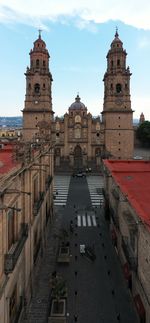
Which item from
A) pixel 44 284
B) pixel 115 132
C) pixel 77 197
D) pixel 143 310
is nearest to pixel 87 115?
pixel 115 132

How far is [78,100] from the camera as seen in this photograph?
74875 millimetres

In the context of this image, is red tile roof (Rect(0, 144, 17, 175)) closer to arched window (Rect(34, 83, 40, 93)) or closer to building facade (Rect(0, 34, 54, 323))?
building facade (Rect(0, 34, 54, 323))

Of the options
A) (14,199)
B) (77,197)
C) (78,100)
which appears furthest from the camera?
(78,100)

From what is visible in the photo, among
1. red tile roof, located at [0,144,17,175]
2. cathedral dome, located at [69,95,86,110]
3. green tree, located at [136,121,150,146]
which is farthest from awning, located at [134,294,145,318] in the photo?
green tree, located at [136,121,150,146]

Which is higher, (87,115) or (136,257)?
(87,115)

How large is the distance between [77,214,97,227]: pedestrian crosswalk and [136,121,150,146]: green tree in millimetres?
66470

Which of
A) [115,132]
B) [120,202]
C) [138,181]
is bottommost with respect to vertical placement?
[120,202]

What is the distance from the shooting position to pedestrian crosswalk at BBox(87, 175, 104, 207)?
40644 millimetres

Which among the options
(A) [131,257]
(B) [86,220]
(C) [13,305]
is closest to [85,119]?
(B) [86,220]

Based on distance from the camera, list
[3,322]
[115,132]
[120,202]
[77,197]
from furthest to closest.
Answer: [115,132] → [77,197] → [120,202] → [3,322]

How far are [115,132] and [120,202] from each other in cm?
4658

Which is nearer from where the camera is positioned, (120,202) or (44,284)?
(44,284)

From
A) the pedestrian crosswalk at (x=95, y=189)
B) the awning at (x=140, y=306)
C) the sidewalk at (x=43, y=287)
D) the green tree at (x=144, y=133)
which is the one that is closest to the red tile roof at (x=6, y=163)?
the sidewalk at (x=43, y=287)

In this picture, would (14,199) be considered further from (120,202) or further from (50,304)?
(120,202)
